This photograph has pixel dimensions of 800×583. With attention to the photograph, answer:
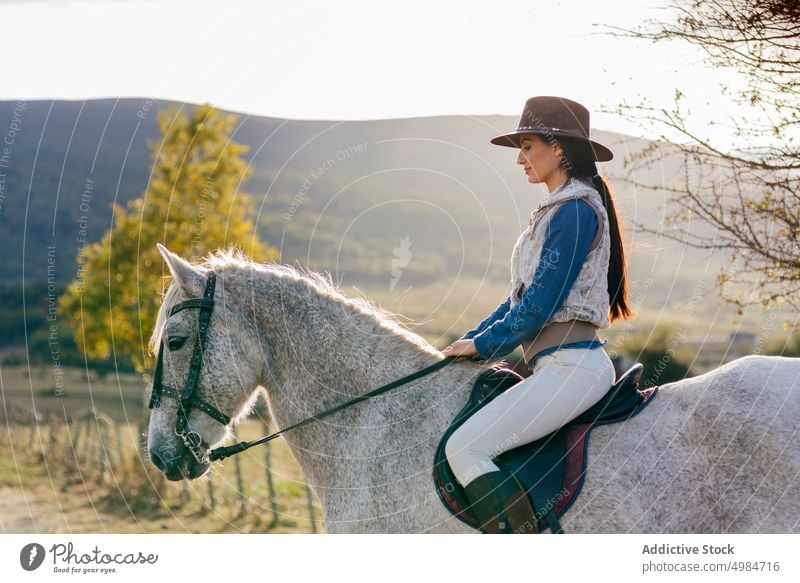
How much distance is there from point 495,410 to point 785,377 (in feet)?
5.42

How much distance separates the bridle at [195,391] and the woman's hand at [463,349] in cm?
5

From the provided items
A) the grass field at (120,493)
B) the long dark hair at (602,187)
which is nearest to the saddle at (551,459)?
the long dark hair at (602,187)

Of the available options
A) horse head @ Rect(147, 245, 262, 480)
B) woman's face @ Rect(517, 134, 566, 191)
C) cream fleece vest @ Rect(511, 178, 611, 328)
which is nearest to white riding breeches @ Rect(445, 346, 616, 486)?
cream fleece vest @ Rect(511, 178, 611, 328)

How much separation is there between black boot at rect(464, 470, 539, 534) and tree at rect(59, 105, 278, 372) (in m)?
11.2

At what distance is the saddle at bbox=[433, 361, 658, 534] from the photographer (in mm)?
4062

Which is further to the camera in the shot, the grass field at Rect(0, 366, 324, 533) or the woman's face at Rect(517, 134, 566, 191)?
the grass field at Rect(0, 366, 324, 533)

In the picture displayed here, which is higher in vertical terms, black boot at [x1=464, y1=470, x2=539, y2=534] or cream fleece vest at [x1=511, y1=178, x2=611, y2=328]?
cream fleece vest at [x1=511, y1=178, x2=611, y2=328]

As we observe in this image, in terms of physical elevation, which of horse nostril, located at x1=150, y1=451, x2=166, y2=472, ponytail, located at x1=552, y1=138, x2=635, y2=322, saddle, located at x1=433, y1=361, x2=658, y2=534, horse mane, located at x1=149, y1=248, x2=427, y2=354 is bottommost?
horse nostril, located at x1=150, y1=451, x2=166, y2=472

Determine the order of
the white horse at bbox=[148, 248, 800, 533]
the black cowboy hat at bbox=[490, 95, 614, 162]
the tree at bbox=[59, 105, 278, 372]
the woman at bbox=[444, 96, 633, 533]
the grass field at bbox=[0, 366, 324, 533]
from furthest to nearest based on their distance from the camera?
the tree at bbox=[59, 105, 278, 372] → the grass field at bbox=[0, 366, 324, 533] → the black cowboy hat at bbox=[490, 95, 614, 162] → the woman at bbox=[444, 96, 633, 533] → the white horse at bbox=[148, 248, 800, 533]

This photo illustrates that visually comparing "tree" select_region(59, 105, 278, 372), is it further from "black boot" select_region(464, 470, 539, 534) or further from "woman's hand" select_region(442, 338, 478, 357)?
"black boot" select_region(464, 470, 539, 534)

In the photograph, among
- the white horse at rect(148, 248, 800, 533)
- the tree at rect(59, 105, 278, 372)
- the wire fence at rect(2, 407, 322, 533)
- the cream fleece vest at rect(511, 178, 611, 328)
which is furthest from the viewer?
the tree at rect(59, 105, 278, 372)

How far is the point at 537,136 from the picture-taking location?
14.9 ft
